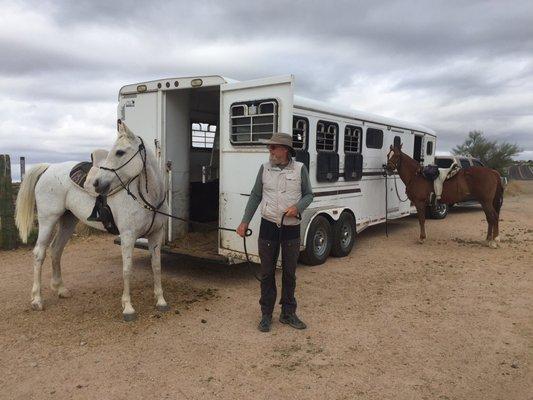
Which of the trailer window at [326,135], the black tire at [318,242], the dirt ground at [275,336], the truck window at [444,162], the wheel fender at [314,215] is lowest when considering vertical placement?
the dirt ground at [275,336]

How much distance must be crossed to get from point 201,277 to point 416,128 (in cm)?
692

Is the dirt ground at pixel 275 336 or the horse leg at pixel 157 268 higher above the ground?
the horse leg at pixel 157 268

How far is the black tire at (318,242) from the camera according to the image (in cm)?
688

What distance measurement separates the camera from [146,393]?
10.6 feet

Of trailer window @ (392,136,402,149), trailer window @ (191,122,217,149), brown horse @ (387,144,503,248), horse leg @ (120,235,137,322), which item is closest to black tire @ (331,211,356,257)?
brown horse @ (387,144,503,248)

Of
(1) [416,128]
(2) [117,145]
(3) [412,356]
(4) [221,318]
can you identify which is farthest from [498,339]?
A: (1) [416,128]

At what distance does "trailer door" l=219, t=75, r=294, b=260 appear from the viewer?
550 cm

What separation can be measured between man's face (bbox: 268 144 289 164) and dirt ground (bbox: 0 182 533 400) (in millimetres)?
1773

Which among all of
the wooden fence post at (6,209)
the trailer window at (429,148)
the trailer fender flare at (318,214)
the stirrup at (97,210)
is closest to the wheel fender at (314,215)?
the trailer fender flare at (318,214)

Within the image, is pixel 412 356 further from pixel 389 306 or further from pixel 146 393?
pixel 146 393

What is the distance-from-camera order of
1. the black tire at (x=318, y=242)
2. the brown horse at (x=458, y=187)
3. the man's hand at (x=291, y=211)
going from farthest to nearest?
the brown horse at (x=458, y=187) → the black tire at (x=318, y=242) → the man's hand at (x=291, y=211)

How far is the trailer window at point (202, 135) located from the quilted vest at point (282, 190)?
3527mm

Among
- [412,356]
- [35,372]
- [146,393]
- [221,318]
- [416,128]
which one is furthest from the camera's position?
[416,128]

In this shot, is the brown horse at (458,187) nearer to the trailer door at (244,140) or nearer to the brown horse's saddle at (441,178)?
the brown horse's saddle at (441,178)
